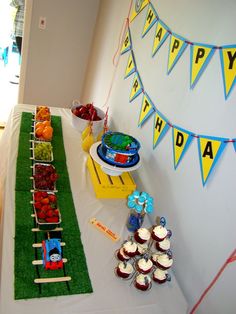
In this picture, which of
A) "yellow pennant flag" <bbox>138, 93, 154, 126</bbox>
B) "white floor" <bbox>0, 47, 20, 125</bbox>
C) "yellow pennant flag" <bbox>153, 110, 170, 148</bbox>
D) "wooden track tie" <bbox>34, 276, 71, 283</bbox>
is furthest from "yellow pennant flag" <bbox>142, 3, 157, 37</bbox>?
"white floor" <bbox>0, 47, 20, 125</bbox>

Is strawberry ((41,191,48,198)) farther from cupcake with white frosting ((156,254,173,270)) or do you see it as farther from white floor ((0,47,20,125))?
white floor ((0,47,20,125))

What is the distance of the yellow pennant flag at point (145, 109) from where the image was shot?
4.74 ft

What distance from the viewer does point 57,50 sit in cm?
270

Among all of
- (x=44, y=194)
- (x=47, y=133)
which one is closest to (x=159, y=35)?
(x=47, y=133)

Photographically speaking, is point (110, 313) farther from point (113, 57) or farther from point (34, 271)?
point (113, 57)

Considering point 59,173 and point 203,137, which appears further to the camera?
point 59,173

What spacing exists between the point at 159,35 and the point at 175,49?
0.20 m

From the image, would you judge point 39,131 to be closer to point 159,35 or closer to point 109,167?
point 109,167

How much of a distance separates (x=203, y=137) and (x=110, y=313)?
2.25ft

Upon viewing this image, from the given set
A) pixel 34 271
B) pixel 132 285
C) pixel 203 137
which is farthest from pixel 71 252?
pixel 203 137

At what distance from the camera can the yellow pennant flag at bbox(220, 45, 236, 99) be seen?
0.91m

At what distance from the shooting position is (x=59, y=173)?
1517 millimetres

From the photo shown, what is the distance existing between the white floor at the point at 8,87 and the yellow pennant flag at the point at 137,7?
1.88m

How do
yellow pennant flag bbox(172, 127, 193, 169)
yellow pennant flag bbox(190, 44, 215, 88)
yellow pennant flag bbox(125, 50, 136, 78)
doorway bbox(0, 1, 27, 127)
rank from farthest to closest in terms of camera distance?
doorway bbox(0, 1, 27, 127)
yellow pennant flag bbox(125, 50, 136, 78)
yellow pennant flag bbox(172, 127, 193, 169)
yellow pennant flag bbox(190, 44, 215, 88)
